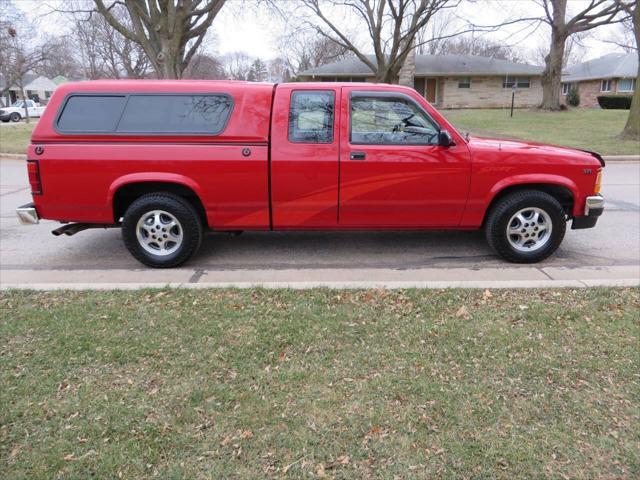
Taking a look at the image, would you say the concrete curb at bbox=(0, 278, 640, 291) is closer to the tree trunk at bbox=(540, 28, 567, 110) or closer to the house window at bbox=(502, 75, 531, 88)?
the tree trunk at bbox=(540, 28, 567, 110)

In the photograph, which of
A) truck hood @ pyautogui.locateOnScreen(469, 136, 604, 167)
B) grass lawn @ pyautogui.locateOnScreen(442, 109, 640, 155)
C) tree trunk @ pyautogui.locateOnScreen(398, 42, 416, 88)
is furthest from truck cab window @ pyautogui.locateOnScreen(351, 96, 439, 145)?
tree trunk @ pyautogui.locateOnScreen(398, 42, 416, 88)

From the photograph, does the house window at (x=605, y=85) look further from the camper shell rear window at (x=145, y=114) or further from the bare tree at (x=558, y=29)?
the camper shell rear window at (x=145, y=114)

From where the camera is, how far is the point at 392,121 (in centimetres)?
515

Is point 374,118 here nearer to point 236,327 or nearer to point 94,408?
point 236,327

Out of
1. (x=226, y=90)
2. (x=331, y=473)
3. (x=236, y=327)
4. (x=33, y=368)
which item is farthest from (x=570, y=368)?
(x=226, y=90)

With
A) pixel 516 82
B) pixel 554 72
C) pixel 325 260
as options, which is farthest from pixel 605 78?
pixel 325 260

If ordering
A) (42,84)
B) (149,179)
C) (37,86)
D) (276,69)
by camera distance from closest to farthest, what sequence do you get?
(149,179) < (37,86) < (42,84) < (276,69)

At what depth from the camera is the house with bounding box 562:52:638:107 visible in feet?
151

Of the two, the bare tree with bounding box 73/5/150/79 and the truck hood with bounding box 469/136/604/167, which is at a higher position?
the bare tree with bounding box 73/5/150/79

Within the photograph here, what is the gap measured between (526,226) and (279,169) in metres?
2.73

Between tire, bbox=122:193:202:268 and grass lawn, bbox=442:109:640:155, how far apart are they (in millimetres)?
14185

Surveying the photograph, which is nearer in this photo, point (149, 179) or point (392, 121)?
point (149, 179)

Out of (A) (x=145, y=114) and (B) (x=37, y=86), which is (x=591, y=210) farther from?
(B) (x=37, y=86)

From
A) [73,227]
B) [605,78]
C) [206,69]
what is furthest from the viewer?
[206,69]
